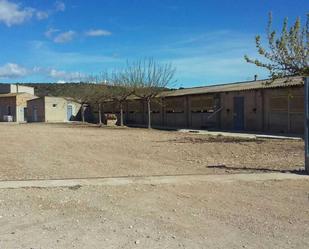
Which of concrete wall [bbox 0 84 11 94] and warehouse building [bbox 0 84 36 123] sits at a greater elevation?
concrete wall [bbox 0 84 11 94]

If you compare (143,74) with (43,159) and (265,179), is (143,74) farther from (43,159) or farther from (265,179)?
(265,179)

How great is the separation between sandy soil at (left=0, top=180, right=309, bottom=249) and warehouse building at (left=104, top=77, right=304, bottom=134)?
15.0 metres

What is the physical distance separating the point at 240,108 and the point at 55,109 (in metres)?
40.8

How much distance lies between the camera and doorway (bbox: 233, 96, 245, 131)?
34.3 metres

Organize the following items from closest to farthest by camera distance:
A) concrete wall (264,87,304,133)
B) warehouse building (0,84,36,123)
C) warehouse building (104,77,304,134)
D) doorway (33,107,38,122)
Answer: concrete wall (264,87,304,133)
warehouse building (104,77,304,134)
doorway (33,107,38,122)
warehouse building (0,84,36,123)

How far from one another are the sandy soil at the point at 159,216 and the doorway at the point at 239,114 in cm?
2406

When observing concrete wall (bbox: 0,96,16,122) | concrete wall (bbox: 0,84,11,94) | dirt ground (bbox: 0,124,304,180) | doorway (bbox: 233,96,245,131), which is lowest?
dirt ground (bbox: 0,124,304,180)

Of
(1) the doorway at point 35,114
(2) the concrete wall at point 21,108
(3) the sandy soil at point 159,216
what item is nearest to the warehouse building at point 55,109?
(1) the doorway at point 35,114

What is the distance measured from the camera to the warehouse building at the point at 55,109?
230 ft

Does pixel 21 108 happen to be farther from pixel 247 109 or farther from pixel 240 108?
pixel 247 109

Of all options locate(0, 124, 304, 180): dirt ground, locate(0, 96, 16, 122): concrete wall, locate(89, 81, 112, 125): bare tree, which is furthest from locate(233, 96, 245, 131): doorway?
locate(0, 96, 16, 122): concrete wall

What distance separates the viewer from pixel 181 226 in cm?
714

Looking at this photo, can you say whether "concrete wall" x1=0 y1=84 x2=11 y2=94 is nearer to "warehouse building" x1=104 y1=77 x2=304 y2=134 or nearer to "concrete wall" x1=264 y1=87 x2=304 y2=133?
"warehouse building" x1=104 y1=77 x2=304 y2=134

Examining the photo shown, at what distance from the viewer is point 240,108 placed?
3462 cm
